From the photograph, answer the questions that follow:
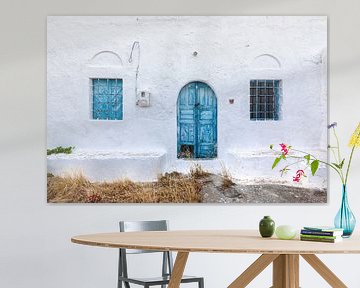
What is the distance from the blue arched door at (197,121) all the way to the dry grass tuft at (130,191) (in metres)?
0.22

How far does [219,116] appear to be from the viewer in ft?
22.0

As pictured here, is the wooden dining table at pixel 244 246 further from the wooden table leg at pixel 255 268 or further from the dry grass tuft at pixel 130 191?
the dry grass tuft at pixel 130 191

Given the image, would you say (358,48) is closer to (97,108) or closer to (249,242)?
(97,108)

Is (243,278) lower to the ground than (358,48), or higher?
lower

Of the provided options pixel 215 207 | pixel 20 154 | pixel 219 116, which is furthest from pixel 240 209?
pixel 20 154

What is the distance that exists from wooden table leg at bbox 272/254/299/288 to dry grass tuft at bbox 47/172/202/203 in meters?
2.09

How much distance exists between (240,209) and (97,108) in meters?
1.40

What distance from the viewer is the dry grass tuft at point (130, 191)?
6676mm

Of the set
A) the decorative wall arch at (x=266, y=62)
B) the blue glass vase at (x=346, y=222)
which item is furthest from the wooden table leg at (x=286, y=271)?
the decorative wall arch at (x=266, y=62)

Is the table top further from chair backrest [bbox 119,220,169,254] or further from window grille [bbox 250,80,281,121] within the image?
window grille [bbox 250,80,281,121]

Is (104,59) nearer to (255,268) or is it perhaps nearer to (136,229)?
(136,229)

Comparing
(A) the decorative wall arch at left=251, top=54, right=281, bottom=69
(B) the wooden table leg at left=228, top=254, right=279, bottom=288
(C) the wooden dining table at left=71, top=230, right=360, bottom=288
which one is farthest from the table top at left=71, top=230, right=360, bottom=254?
(A) the decorative wall arch at left=251, top=54, right=281, bottom=69

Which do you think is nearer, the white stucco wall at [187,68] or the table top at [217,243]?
the table top at [217,243]

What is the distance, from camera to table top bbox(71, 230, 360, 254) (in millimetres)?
3986
